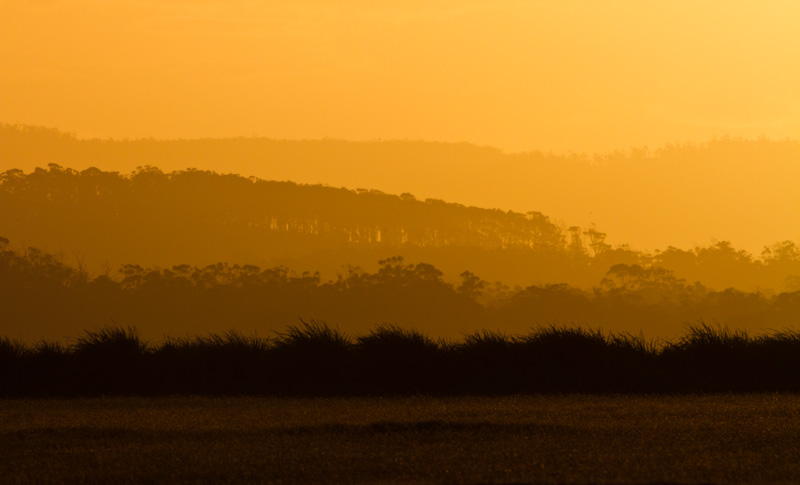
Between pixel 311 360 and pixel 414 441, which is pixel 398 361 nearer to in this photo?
pixel 311 360

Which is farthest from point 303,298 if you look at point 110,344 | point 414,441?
point 414,441

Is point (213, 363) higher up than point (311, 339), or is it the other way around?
point (311, 339)

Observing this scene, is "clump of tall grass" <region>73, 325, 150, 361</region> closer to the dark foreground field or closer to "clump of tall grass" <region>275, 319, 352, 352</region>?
"clump of tall grass" <region>275, 319, 352, 352</region>

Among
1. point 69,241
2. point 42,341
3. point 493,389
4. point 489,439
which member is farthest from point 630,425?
point 69,241

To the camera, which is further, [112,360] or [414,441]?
[112,360]

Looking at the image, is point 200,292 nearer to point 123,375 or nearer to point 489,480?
point 123,375

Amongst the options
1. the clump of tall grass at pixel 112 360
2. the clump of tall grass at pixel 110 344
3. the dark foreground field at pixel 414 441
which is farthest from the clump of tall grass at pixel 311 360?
the clump of tall grass at pixel 110 344

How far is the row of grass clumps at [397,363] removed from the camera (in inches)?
634

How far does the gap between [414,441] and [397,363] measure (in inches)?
264

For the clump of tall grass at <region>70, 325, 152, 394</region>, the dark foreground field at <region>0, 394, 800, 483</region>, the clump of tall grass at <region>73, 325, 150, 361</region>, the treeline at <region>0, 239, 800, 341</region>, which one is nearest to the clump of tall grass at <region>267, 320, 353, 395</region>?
the dark foreground field at <region>0, 394, 800, 483</region>

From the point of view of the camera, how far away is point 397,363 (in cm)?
1694

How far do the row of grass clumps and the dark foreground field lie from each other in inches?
66.9

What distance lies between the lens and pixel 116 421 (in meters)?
12.4

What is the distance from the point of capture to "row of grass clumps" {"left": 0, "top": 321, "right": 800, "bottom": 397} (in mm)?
16109
